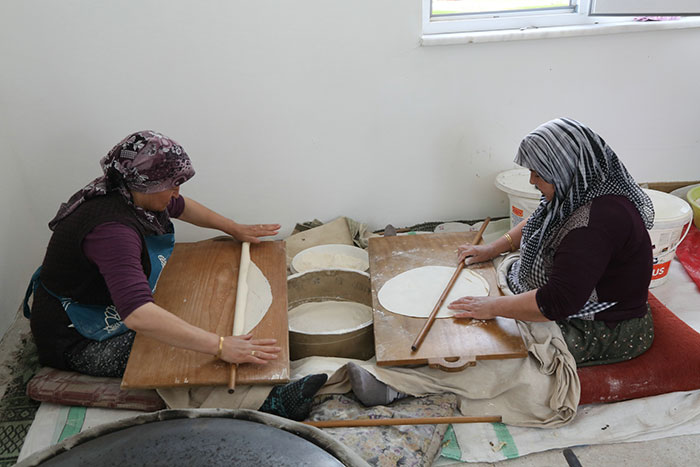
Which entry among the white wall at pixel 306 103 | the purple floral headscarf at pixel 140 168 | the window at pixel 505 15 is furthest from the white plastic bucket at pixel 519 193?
the purple floral headscarf at pixel 140 168

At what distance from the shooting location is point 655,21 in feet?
9.39

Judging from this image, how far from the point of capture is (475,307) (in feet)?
6.71

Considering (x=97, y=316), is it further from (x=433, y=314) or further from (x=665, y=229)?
(x=665, y=229)

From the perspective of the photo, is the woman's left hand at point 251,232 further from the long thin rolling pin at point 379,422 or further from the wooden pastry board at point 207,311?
the long thin rolling pin at point 379,422

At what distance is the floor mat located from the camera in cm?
201

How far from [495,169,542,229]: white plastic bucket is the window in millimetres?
765

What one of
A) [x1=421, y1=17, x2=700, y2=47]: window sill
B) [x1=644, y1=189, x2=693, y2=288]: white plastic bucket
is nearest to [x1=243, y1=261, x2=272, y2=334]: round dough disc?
[x1=421, y1=17, x2=700, y2=47]: window sill

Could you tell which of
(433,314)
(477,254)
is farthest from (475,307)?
(477,254)

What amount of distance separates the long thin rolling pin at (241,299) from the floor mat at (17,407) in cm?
89

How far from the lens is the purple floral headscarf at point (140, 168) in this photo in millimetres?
1861

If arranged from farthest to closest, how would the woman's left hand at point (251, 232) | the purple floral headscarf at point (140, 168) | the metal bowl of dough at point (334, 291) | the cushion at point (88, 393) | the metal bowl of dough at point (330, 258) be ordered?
1. the metal bowl of dough at point (330, 258)
2. the woman's left hand at point (251, 232)
3. the metal bowl of dough at point (334, 291)
4. the cushion at point (88, 393)
5. the purple floral headscarf at point (140, 168)

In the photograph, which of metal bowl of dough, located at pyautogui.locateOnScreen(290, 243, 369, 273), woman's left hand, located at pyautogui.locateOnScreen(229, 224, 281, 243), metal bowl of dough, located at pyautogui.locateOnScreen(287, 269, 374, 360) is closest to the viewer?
metal bowl of dough, located at pyautogui.locateOnScreen(287, 269, 374, 360)

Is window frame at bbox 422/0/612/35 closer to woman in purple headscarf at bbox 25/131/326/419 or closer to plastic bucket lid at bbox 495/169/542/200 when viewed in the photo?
plastic bucket lid at bbox 495/169/542/200

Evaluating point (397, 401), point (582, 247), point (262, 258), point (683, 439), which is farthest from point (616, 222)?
point (262, 258)
